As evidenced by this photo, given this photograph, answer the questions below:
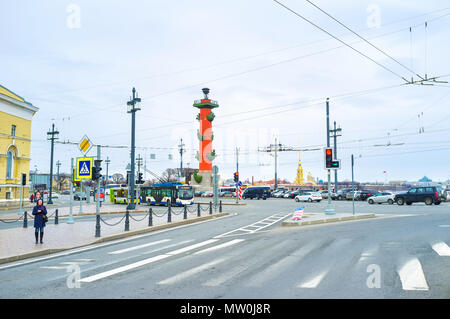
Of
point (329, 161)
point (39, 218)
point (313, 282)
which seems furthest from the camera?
point (329, 161)

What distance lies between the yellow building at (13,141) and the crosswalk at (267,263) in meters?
30.8

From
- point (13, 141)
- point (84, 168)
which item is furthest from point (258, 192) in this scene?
point (84, 168)

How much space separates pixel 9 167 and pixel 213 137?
43903 mm

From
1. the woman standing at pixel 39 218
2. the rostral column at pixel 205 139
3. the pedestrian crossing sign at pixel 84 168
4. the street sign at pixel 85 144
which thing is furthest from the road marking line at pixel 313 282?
the rostral column at pixel 205 139

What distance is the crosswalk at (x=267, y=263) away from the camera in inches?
310

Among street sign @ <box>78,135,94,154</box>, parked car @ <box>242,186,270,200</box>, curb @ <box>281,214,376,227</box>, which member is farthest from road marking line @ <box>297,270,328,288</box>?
parked car @ <box>242,186,270,200</box>

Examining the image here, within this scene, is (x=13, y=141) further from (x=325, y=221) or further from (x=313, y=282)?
(x=313, y=282)

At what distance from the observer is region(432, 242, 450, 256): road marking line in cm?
1076

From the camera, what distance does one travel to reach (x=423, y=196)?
124 ft

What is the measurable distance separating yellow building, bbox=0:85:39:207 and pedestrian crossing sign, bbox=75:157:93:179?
2100 cm

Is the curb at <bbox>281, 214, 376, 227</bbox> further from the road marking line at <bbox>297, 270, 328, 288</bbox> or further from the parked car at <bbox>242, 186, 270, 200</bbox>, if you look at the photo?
the parked car at <bbox>242, 186, 270, 200</bbox>

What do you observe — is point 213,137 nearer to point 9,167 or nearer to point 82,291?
point 9,167

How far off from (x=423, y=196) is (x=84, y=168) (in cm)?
3240

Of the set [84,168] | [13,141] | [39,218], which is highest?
[13,141]
